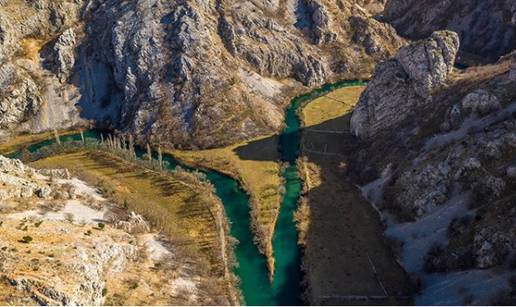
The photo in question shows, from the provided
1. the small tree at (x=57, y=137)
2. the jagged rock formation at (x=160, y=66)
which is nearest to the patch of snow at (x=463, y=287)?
the jagged rock formation at (x=160, y=66)

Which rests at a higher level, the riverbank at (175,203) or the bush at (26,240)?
the bush at (26,240)

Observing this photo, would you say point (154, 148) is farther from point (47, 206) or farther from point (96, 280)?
point (96, 280)

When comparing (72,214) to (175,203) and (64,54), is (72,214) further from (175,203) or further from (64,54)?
(64,54)

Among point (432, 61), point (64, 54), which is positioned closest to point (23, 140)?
point (64, 54)

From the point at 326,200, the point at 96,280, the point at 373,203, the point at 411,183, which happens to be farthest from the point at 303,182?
the point at 96,280

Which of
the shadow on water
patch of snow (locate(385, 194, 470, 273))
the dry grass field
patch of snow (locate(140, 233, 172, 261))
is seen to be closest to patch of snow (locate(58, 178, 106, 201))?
patch of snow (locate(140, 233, 172, 261))

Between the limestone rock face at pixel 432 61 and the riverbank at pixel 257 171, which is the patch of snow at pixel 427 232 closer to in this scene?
the riverbank at pixel 257 171
